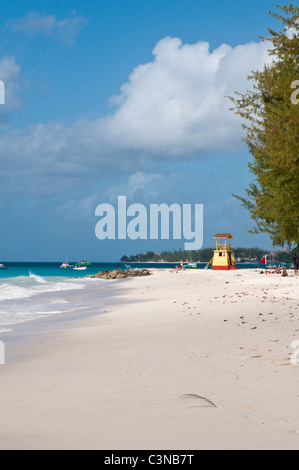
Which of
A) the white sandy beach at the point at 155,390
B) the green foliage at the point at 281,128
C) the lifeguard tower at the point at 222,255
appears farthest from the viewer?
the lifeguard tower at the point at 222,255

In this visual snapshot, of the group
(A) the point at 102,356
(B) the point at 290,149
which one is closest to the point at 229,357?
(A) the point at 102,356

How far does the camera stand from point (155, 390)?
675cm

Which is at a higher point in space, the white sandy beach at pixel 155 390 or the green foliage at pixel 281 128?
the green foliage at pixel 281 128

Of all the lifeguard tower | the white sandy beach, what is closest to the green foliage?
the white sandy beach

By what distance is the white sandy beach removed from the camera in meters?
4.93

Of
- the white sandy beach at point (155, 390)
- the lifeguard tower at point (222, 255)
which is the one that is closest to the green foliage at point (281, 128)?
the white sandy beach at point (155, 390)

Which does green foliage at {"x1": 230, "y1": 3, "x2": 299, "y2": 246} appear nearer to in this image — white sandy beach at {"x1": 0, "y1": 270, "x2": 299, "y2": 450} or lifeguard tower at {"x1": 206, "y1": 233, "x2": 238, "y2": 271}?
white sandy beach at {"x1": 0, "y1": 270, "x2": 299, "y2": 450}

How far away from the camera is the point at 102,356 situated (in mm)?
9594

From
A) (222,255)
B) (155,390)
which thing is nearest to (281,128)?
(155,390)

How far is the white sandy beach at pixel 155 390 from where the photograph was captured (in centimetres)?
Answer: 493

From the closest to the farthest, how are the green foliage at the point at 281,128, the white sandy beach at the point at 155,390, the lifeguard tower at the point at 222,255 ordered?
the white sandy beach at the point at 155,390 < the green foliage at the point at 281,128 < the lifeguard tower at the point at 222,255

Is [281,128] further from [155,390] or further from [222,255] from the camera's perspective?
[222,255]

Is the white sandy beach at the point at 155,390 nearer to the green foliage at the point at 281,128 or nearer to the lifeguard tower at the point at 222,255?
the green foliage at the point at 281,128
